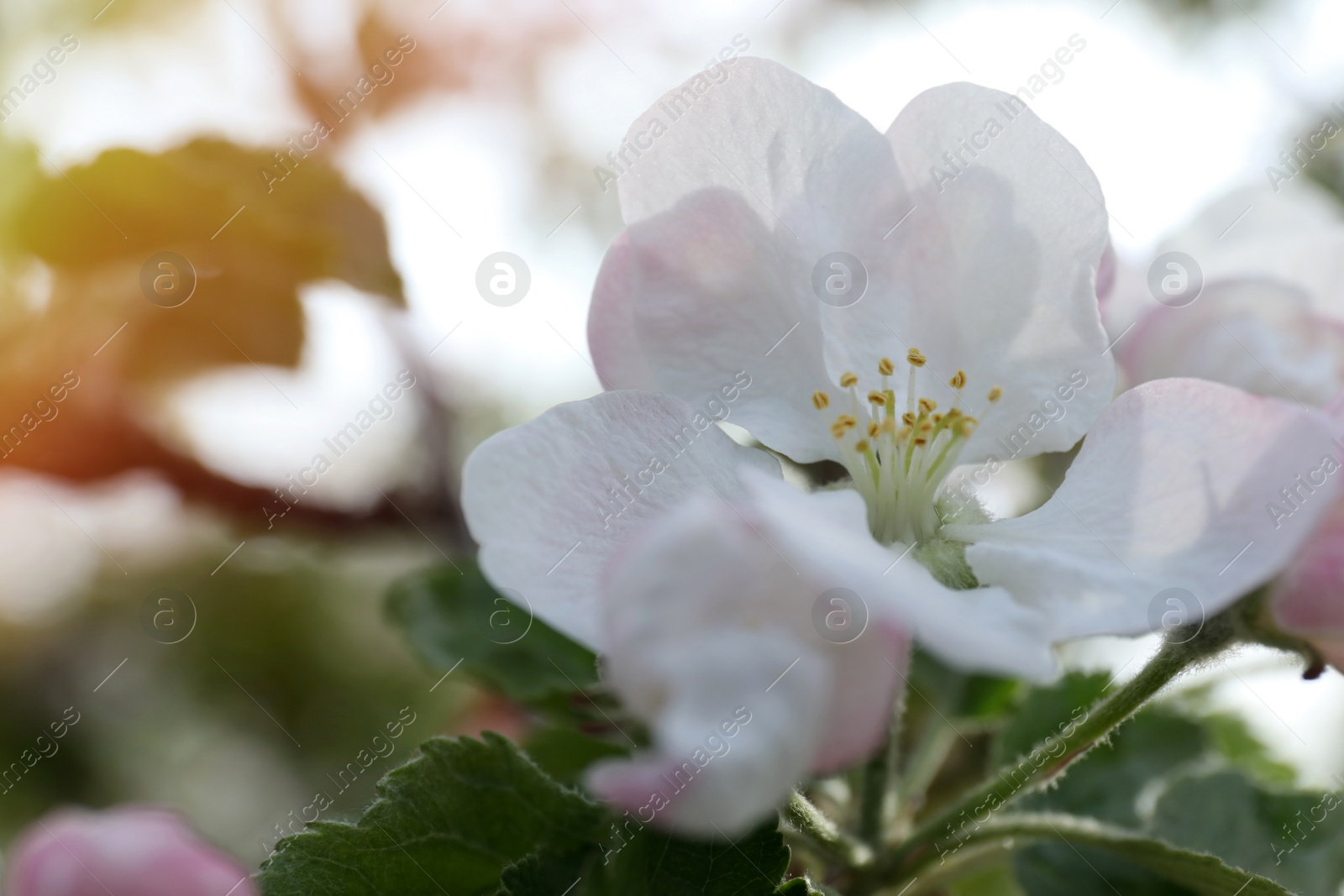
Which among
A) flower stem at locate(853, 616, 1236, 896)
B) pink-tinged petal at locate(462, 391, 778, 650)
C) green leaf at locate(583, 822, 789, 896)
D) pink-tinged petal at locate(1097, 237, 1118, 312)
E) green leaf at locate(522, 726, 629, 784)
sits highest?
pink-tinged petal at locate(462, 391, 778, 650)

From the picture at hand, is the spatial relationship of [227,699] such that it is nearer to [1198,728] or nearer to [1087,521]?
[1198,728]

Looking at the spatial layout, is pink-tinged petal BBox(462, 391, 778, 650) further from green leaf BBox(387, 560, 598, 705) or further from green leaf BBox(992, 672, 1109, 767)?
green leaf BBox(992, 672, 1109, 767)

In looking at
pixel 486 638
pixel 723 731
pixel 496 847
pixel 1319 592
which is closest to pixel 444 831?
pixel 496 847

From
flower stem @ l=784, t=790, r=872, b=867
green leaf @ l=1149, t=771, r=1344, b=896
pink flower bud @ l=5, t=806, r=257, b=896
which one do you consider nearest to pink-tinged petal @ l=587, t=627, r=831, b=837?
flower stem @ l=784, t=790, r=872, b=867

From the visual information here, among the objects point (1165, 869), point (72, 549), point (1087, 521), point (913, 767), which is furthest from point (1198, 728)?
point (72, 549)

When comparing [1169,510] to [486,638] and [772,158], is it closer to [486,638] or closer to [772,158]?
[772,158]

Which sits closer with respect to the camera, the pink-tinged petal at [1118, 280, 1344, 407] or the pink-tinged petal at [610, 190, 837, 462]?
the pink-tinged petal at [610, 190, 837, 462]

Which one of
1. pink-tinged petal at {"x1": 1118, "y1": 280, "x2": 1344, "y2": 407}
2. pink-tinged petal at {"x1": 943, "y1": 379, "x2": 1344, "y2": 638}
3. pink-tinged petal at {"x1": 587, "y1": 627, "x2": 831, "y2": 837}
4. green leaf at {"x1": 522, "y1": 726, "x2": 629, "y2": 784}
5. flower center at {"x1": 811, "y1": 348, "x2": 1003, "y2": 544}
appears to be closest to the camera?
pink-tinged petal at {"x1": 587, "y1": 627, "x2": 831, "y2": 837}
